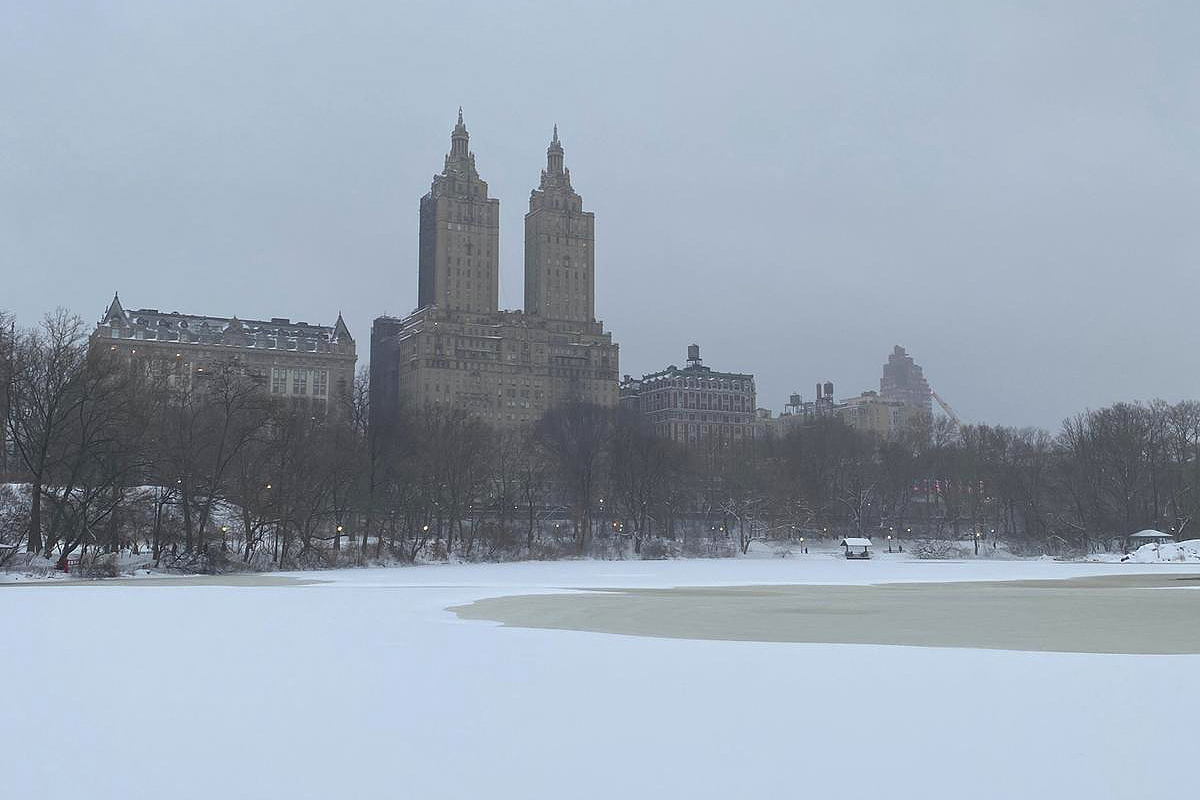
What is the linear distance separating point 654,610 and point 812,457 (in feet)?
339

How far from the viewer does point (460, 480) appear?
291ft

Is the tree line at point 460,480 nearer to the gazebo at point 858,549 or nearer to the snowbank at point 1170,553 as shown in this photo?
the gazebo at point 858,549

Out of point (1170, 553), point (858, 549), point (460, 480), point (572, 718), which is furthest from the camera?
point (858, 549)

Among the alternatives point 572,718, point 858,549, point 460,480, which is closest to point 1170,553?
point 858,549

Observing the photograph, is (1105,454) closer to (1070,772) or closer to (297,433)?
(297,433)

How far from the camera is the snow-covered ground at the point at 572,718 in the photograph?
9.28 m

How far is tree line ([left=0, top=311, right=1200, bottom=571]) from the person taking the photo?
58.2 meters

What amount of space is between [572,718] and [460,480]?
7738cm

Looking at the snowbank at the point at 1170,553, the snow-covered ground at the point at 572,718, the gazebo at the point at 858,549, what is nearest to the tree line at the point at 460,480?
the gazebo at the point at 858,549

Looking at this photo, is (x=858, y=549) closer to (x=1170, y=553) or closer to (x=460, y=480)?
(x=1170, y=553)

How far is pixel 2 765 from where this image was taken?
9.76 m

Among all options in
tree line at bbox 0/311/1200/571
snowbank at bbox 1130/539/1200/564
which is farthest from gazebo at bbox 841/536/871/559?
snowbank at bbox 1130/539/1200/564

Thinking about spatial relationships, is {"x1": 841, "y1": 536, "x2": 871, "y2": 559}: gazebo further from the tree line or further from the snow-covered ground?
the snow-covered ground

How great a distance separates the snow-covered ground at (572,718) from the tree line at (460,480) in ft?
133
